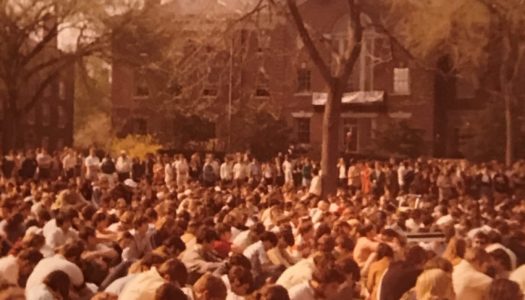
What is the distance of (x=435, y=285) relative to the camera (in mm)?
9305

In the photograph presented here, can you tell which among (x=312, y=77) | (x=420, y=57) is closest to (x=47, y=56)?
(x=312, y=77)

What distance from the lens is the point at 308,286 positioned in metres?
9.80

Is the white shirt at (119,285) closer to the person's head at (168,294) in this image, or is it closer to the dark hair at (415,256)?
the person's head at (168,294)

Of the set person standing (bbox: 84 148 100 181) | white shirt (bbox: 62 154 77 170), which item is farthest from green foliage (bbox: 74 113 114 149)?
person standing (bbox: 84 148 100 181)

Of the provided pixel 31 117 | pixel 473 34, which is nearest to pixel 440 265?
pixel 473 34

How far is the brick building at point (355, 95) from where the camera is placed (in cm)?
5281

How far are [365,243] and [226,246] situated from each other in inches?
78.6

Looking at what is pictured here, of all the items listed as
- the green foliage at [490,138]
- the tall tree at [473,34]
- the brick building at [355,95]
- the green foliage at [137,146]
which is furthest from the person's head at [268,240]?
the brick building at [355,95]

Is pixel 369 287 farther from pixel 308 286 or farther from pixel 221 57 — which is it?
pixel 221 57

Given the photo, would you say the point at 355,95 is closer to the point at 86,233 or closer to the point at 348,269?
the point at 86,233

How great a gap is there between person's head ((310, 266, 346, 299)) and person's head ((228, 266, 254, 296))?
675 mm

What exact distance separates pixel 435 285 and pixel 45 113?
262ft

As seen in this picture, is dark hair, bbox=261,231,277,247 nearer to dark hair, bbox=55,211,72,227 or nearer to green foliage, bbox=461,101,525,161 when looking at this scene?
dark hair, bbox=55,211,72,227

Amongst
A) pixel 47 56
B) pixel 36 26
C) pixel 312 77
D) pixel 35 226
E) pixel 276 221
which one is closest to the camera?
pixel 35 226
